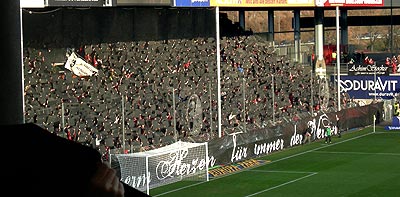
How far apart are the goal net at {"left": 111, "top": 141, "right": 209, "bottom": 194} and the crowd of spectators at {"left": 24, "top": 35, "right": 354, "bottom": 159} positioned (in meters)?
1.31

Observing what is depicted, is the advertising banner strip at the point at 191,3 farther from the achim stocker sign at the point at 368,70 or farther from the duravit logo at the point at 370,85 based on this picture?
the achim stocker sign at the point at 368,70

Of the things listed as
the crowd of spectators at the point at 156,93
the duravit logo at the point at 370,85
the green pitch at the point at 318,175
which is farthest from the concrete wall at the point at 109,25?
the duravit logo at the point at 370,85

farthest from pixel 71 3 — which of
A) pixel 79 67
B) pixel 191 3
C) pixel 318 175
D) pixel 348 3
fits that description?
pixel 348 3

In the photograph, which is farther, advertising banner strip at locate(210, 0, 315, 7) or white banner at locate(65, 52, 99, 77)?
advertising banner strip at locate(210, 0, 315, 7)

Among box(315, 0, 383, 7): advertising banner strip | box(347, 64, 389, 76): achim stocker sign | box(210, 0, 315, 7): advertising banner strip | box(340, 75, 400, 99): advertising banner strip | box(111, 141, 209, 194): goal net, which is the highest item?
box(315, 0, 383, 7): advertising banner strip

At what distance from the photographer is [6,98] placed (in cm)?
271

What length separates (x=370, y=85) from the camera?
54.3m

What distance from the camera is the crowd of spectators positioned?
1258 inches

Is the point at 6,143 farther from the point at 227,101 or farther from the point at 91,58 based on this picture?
the point at 227,101

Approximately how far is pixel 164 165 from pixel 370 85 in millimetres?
27647

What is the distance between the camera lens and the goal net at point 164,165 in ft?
90.6

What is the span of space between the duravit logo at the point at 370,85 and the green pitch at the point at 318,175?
10791 mm

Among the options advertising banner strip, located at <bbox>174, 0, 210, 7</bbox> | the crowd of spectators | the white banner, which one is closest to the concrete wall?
the crowd of spectators

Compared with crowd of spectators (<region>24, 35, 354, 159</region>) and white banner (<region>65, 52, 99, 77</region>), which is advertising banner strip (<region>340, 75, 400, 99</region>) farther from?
white banner (<region>65, 52, 99, 77</region>)
